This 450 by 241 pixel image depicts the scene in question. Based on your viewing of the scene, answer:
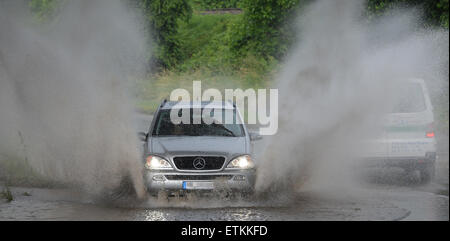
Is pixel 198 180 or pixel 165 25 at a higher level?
pixel 165 25

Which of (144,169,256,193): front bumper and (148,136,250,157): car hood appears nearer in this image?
(144,169,256,193): front bumper

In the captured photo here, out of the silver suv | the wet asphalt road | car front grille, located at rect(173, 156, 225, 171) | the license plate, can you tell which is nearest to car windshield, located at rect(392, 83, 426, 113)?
the wet asphalt road

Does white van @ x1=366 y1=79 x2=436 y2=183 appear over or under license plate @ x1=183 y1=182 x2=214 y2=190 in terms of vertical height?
over

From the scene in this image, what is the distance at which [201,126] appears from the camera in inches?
491

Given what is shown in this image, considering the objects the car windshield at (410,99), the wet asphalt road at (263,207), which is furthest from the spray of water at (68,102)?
the car windshield at (410,99)

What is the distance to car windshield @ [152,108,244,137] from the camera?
1223 cm

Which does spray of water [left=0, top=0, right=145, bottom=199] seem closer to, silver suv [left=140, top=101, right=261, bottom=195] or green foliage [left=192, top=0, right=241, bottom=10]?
silver suv [left=140, top=101, right=261, bottom=195]

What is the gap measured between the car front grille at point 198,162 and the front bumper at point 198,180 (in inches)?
3.7

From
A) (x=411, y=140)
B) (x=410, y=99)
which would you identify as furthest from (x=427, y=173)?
(x=410, y=99)

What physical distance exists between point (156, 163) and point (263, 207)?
66.3 inches

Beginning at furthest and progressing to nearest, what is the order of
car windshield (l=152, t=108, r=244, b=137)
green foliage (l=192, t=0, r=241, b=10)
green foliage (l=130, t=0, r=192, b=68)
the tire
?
1. green foliage (l=192, t=0, r=241, b=10)
2. green foliage (l=130, t=0, r=192, b=68)
3. the tire
4. car windshield (l=152, t=108, r=244, b=137)

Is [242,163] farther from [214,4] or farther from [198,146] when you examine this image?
[214,4]

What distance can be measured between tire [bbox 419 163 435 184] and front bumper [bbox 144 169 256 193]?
4.15m
